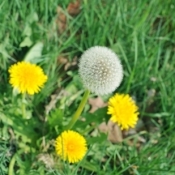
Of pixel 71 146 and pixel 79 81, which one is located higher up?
pixel 79 81

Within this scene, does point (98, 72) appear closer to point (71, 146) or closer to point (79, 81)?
point (71, 146)

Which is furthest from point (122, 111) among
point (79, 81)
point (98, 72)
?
point (79, 81)

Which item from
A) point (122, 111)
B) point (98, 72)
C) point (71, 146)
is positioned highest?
point (98, 72)

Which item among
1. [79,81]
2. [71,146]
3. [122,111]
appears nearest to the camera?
[71,146]

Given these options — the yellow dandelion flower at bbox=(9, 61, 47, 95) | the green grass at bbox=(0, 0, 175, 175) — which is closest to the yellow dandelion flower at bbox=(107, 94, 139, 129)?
the green grass at bbox=(0, 0, 175, 175)

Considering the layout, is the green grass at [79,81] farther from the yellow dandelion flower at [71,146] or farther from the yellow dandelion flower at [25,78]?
the yellow dandelion flower at [25,78]

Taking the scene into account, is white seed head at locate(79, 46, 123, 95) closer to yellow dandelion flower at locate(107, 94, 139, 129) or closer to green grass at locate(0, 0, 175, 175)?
yellow dandelion flower at locate(107, 94, 139, 129)

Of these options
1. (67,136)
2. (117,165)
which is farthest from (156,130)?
(67,136)

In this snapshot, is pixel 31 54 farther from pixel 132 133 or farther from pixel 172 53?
pixel 172 53

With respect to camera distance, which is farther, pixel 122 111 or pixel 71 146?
pixel 122 111
